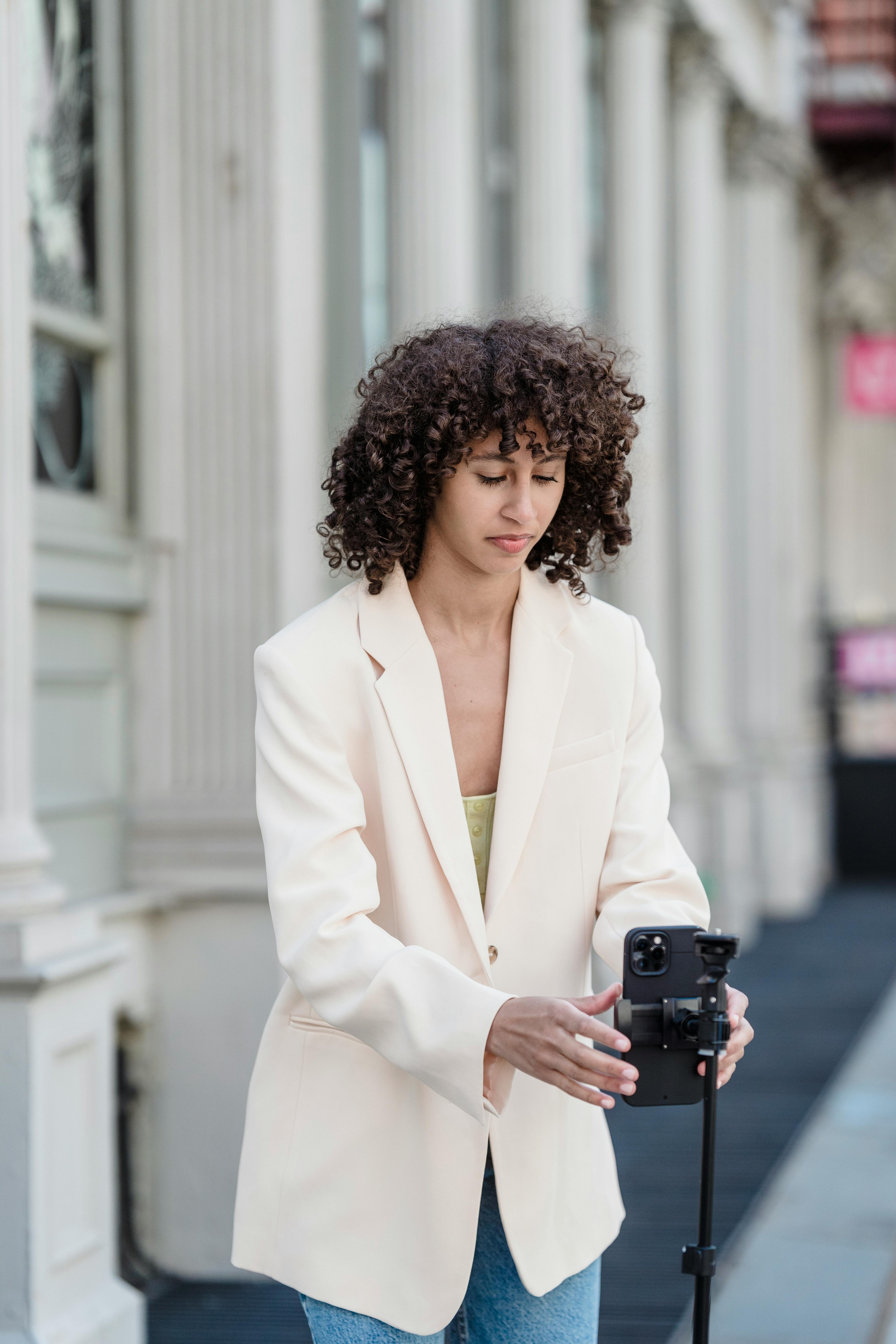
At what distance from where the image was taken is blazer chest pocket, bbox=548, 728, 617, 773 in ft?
6.53

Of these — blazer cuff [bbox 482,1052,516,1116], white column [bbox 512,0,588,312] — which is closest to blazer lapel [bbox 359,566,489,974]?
blazer cuff [bbox 482,1052,516,1116]

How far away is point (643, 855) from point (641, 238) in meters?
7.55

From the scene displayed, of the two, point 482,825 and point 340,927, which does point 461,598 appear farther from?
point 340,927

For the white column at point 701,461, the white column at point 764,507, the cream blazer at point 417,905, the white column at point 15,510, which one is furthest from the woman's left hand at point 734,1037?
the white column at point 764,507

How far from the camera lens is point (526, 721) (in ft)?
6.49

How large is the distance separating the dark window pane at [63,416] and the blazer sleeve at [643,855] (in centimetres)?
309

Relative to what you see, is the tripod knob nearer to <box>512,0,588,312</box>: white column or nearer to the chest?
the chest

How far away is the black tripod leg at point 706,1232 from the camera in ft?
5.70

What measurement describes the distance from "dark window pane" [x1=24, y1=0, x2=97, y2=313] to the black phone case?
3551mm

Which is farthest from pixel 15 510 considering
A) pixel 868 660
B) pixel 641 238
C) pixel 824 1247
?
pixel 868 660

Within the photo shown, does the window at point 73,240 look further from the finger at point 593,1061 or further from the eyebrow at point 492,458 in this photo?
the finger at point 593,1061

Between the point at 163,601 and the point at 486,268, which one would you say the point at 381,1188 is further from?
the point at 486,268

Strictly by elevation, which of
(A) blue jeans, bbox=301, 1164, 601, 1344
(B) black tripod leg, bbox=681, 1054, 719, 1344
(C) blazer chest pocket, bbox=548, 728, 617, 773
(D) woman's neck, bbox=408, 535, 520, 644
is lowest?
(A) blue jeans, bbox=301, 1164, 601, 1344

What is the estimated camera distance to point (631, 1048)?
1.77 m
